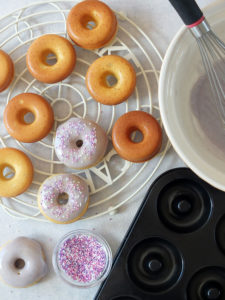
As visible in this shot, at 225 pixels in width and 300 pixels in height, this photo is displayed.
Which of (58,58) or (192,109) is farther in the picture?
(58,58)

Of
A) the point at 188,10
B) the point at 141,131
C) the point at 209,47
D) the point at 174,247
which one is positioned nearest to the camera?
the point at 188,10

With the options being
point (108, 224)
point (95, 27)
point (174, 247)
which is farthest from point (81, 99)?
point (174, 247)

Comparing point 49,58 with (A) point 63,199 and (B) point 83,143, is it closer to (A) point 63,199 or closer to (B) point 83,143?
(B) point 83,143

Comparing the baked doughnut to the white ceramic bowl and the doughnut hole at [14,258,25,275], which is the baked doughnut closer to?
the white ceramic bowl

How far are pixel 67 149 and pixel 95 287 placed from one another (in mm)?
390

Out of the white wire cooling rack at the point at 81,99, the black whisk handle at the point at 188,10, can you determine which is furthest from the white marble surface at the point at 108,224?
the black whisk handle at the point at 188,10

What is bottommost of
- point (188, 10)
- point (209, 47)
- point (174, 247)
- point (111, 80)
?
point (174, 247)

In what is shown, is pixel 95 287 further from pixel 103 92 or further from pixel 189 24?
pixel 189 24

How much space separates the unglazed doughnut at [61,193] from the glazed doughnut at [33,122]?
0.43ft

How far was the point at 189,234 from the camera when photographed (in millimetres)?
927

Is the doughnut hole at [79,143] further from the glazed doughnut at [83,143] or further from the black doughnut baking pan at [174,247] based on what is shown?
the black doughnut baking pan at [174,247]

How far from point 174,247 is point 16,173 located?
464mm

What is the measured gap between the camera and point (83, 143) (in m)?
1.05

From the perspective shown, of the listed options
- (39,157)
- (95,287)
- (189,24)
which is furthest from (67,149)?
(189,24)
